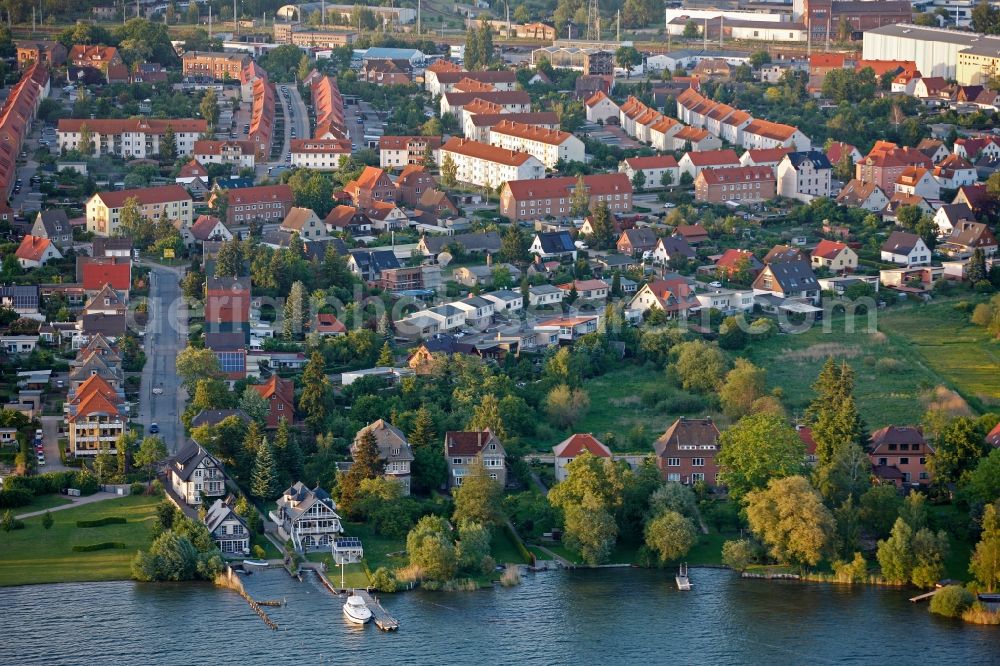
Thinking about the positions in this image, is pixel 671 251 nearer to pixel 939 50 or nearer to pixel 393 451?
pixel 393 451

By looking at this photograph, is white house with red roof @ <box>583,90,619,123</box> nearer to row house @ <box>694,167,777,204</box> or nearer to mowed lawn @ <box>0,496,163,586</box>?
row house @ <box>694,167,777,204</box>

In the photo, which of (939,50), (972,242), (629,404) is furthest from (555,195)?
(939,50)

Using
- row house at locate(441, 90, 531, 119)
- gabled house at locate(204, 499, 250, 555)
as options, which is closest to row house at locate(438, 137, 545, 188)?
row house at locate(441, 90, 531, 119)

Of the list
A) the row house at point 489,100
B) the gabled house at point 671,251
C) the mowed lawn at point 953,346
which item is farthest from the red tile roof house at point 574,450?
the row house at point 489,100

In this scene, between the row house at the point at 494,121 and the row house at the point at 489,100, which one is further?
the row house at the point at 489,100

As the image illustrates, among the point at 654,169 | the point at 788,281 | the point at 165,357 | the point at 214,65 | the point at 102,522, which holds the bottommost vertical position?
the point at 102,522

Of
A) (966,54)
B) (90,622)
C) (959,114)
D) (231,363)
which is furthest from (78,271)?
(966,54)

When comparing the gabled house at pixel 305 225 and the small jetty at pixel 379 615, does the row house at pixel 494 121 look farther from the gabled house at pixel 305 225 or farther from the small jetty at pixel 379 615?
the small jetty at pixel 379 615

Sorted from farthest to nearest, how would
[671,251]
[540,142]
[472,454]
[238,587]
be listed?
1. [540,142]
2. [671,251]
3. [472,454]
4. [238,587]
